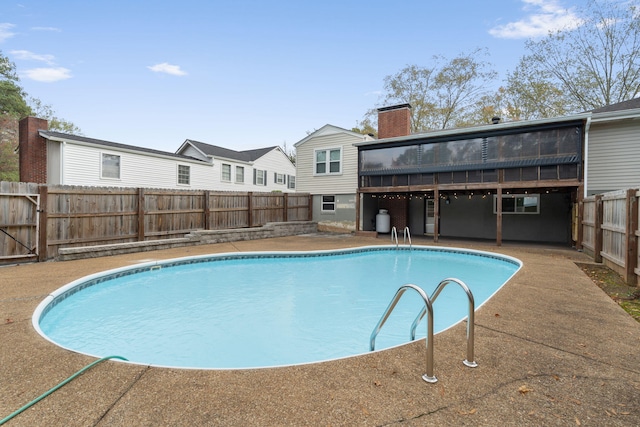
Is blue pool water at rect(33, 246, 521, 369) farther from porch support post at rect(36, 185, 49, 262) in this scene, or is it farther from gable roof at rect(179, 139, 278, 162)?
gable roof at rect(179, 139, 278, 162)

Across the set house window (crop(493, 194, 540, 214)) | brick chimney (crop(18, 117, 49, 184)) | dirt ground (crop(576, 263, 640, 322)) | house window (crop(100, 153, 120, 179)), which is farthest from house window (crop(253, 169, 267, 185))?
dirt ground (crop(576, 263, 640, 322))

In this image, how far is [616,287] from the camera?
5.84 m

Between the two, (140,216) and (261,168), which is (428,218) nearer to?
(140,216)

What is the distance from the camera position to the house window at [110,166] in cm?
Answer: 1501

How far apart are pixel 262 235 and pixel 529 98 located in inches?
815

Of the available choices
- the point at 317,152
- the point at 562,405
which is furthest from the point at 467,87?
the point at 562,405

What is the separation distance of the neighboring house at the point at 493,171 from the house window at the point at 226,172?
5.91 metres

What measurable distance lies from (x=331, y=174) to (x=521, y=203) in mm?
8796

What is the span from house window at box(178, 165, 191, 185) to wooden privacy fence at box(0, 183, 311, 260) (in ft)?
20.6

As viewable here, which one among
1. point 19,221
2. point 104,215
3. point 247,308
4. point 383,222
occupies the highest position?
point 104,215

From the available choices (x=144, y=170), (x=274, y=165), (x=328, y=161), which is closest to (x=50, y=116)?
(x=144, y=170)

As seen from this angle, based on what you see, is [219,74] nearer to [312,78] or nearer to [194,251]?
[312,78]

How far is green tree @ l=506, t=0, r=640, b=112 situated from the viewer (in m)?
18.7

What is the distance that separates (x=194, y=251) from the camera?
10.3 m
